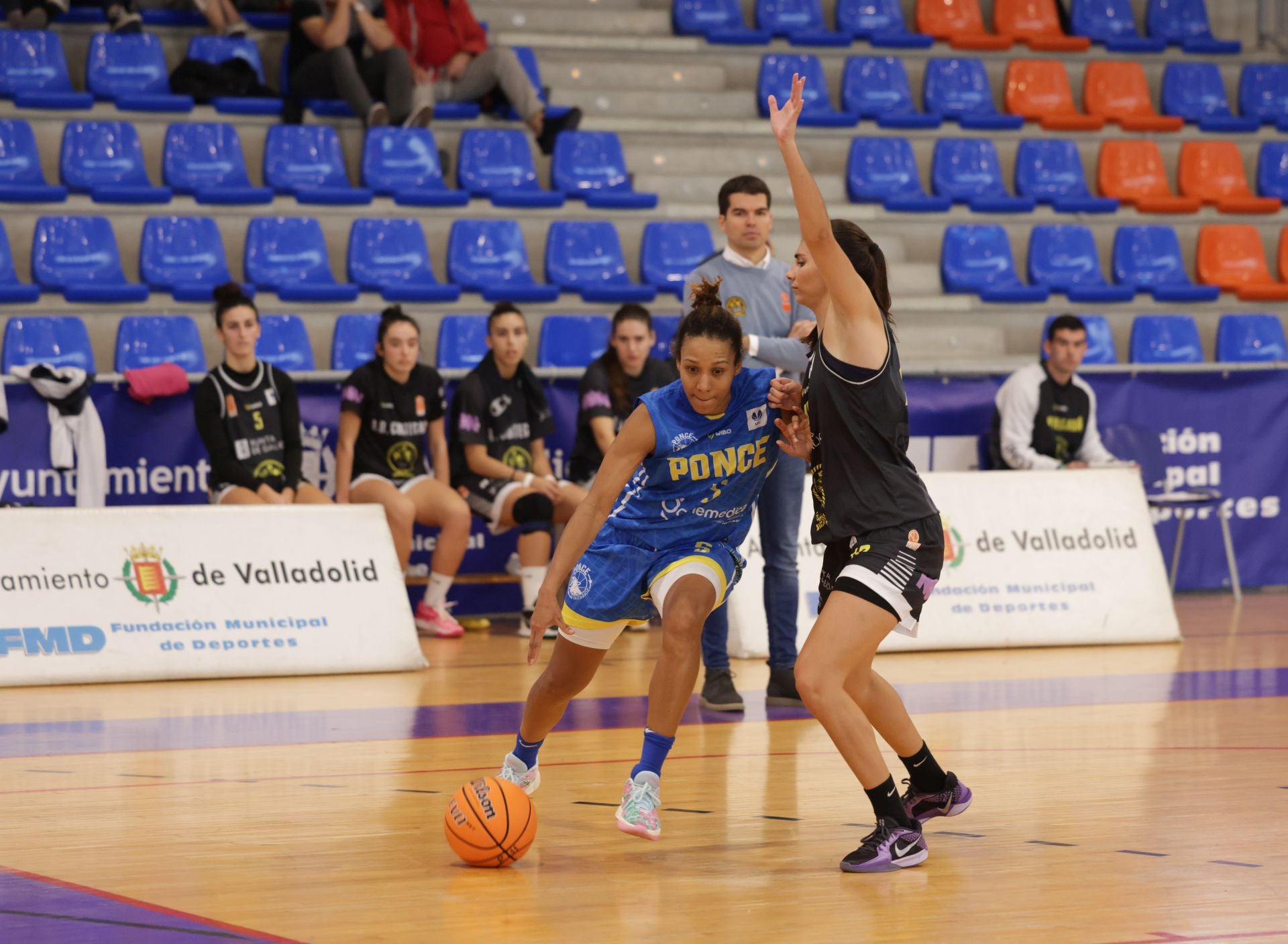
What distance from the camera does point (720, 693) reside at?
6812 mm

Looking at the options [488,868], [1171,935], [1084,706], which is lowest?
[1084,706]

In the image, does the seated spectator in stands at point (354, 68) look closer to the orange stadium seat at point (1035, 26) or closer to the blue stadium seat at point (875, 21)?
the blue stadium seat at point (875, 21)

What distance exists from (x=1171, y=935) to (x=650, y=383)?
644 centimetres

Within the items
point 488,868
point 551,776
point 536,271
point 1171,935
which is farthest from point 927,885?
point 536,271

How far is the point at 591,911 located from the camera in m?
3.76

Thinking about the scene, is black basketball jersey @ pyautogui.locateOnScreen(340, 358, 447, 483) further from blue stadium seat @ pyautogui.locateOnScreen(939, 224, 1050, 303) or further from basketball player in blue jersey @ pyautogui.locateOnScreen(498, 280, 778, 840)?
blue stadium seat @ pyautogui.locateOnScreen(939, 224, 1050, 303)

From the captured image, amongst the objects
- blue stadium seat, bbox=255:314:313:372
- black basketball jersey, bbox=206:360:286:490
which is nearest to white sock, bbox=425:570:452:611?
black basketball jersey, bbox=206:360:286:490

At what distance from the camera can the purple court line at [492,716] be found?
6184 mm

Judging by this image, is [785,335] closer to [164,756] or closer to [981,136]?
[164,756]

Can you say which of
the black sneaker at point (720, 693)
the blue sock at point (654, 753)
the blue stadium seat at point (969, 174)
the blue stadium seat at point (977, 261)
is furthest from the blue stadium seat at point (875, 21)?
the blue sock at point (654, 753)

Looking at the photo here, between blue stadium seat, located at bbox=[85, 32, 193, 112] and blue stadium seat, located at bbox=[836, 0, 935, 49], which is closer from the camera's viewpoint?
blue stadium seat, located at bbox=[85, 32, 193, 112]

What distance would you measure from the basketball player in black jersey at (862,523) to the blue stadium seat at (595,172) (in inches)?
299

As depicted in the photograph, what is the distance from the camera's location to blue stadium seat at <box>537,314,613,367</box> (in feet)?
35.8

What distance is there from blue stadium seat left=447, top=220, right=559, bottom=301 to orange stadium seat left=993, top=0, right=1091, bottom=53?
546 cm
